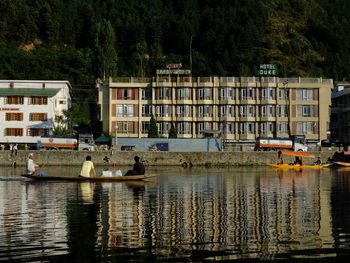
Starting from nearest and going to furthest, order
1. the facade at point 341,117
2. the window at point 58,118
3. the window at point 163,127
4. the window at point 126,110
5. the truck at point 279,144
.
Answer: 1. the truck at point 279,144
2. the window at point 58,118
3. the window at point 126,110
4. the window at point 163,127
5. the facade at point 341,117

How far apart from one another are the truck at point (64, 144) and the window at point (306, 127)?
37.8m

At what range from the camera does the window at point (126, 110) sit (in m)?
112

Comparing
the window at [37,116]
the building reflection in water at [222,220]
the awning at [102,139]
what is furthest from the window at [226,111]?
the building reflection in water at [222,220]

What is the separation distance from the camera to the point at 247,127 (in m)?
113

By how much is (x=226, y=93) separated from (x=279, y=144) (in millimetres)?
15861

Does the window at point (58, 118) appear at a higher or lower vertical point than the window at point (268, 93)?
lower

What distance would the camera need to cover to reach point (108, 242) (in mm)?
20562

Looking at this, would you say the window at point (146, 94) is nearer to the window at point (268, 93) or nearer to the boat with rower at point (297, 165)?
the window at point (268, 93)

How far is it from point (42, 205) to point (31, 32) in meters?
173

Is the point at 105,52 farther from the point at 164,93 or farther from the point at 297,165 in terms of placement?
the point at 297,165

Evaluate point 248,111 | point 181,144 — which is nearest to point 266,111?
point 248,111

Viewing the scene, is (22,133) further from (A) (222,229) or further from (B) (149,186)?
(A) (222,229)

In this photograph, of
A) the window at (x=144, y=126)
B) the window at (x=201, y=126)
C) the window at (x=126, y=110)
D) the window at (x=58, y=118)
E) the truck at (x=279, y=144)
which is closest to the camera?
the truck at (x=279, y=144)

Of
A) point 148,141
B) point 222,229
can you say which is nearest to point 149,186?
point 222,229
